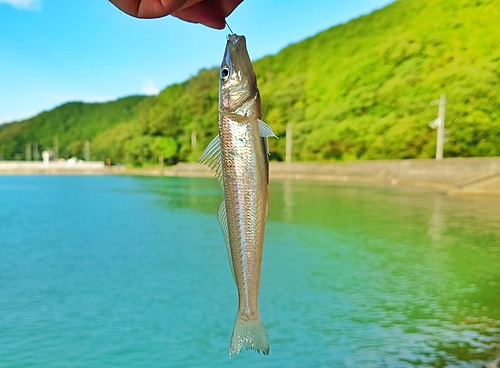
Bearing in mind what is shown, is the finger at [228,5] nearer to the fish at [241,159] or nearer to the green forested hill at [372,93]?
the fish at [241,159]

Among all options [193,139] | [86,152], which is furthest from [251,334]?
[86,152]

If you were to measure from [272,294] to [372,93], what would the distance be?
30.2 m

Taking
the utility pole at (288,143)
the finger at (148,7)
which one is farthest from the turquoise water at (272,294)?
the utility pole at (288,143)

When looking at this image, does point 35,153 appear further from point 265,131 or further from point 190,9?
point 265,131

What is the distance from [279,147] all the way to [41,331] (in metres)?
31.1

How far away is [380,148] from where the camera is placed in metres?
29.2

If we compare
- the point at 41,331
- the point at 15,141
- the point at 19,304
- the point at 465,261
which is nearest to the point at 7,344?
the point at 41,331

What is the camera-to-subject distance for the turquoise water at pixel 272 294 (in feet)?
11.6

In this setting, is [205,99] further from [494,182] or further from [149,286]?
[149,286]

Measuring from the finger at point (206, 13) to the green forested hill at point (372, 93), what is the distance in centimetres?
1585

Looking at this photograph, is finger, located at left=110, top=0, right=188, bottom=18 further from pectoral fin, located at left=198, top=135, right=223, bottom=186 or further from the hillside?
the hillside

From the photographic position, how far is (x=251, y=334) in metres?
0.80

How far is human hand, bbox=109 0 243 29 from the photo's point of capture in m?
0.77

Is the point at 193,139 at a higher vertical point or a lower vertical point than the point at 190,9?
higher
